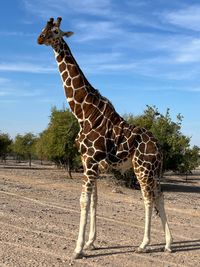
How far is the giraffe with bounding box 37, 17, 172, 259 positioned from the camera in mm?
8445

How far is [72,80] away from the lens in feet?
28.8

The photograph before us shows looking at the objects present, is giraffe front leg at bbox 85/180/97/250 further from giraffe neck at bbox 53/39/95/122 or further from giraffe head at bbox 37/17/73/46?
giraffe head at bbox 37/17/73/46

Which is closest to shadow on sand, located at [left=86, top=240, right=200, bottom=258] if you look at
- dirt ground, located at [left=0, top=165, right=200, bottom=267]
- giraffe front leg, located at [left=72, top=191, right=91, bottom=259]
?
dirt ground, located at [left=0, top=165, right=200, bottom=267]

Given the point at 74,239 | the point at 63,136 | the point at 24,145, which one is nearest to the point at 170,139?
the point at 63,136

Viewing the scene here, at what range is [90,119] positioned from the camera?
28.3ft

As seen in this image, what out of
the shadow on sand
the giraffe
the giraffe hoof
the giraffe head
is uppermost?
the giraffe head

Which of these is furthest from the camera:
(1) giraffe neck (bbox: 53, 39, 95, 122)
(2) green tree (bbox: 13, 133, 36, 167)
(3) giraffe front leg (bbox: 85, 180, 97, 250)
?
(2) green tree (bbox: 13, 133, 36, 167)

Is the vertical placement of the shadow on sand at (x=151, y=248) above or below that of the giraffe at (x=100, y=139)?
below

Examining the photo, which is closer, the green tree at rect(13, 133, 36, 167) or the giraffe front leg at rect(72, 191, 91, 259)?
the giraffe front leg at rect(72, 191, 91, 259)

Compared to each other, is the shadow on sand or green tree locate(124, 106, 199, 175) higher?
green tree locate(124, 106, 199, 175)

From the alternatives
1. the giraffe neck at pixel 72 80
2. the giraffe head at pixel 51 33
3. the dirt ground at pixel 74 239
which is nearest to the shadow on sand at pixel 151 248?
the dirt ground at pixel 74 239

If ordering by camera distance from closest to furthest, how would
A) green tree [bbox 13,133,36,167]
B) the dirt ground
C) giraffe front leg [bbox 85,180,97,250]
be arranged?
the dirt ground → giraffe front leg [bbox 85,180,97,250] → green tree [bbox 13,133,36,167]

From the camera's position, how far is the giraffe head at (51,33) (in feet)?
28.3

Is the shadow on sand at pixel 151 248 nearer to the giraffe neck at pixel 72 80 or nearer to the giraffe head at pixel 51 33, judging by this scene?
the giraffe neck at pixel 72 80
